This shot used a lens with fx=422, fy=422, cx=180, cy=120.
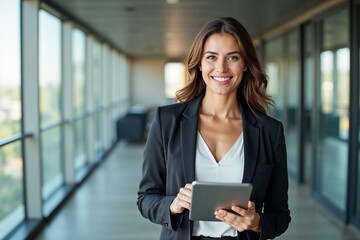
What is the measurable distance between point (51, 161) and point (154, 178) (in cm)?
504

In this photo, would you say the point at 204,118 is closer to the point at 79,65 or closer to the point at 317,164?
the point at 317,164

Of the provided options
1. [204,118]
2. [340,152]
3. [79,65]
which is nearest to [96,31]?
[79,65]

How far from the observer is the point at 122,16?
24.0 ft

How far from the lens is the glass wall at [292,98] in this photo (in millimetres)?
7461

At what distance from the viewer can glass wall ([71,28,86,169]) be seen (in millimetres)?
7965

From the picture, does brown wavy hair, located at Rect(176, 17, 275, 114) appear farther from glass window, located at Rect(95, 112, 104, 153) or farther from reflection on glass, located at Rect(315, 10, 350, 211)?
glass window, located at Rect(95, 112, 104, 153)

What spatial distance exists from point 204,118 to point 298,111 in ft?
19.1

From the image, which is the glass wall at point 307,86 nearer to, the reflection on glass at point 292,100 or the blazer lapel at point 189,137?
the reflection on glass at point 292,100

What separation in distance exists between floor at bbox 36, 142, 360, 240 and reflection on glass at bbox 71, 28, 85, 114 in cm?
163

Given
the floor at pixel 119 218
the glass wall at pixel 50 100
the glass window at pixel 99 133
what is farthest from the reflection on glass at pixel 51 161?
the glass window at pixel 99 133

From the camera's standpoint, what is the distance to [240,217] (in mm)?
1465

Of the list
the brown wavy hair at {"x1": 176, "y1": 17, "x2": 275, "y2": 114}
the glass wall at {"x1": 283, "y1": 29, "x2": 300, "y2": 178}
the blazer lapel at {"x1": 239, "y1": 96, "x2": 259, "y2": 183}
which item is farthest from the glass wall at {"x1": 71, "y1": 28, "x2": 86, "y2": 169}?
the blazer lapel at {"x1": 239, "y1": 96, "x2": 259, "y2": 183}

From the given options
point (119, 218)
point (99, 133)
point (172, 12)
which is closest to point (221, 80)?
point (119, 218)

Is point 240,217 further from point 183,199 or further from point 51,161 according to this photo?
point 51,161
